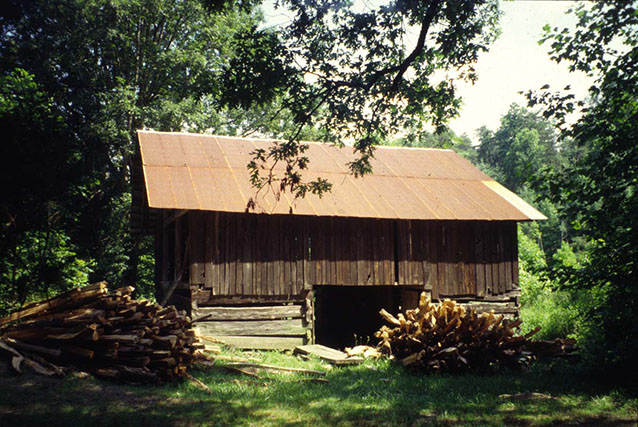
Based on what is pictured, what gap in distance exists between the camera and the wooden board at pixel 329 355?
1289 cm

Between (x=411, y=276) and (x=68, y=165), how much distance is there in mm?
10666

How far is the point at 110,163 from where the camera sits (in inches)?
1104

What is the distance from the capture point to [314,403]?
886 centimetres

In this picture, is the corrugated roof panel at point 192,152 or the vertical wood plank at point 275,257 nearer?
the vertical wood plank at point 275,257

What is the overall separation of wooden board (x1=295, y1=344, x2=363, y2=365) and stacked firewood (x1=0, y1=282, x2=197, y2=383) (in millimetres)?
3786

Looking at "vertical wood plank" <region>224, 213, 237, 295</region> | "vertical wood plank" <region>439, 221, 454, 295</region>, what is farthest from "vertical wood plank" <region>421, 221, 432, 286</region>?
"vertical wood plank" <region>224, 213, 237, 295</region>

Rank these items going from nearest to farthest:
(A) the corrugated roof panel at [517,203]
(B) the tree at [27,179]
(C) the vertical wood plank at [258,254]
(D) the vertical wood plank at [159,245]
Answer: (B) the tree at [27,179] → (C) the vertical wood plank at [258,254] → (A) the corrugated roof panel at [517,203] → (D) the vertical wood plank at [159,245]

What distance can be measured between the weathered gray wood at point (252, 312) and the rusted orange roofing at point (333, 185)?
2849mm

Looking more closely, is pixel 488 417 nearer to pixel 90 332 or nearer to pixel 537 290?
pixel 90 332

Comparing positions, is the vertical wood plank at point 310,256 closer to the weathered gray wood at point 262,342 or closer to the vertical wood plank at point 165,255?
the weathered gray wood at point 262,342

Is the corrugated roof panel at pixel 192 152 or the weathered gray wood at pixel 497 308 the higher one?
the corrugated roof panel at pixel 192 152

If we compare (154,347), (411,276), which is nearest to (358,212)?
(411,276)

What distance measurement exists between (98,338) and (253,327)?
6409mm

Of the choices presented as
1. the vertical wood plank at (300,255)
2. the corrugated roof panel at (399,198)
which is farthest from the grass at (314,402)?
the corrugated roof panel at (399,198)
